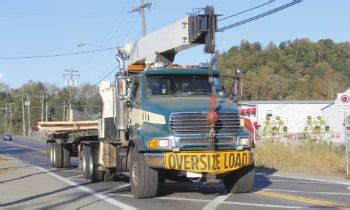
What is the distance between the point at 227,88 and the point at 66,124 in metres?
11.6

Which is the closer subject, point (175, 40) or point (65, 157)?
point (175, 40)

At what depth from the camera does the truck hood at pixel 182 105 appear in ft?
40.3

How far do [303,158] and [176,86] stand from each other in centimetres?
1014

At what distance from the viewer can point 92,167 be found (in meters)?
17.5

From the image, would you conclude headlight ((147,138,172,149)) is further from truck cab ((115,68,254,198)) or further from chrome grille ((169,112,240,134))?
chrome grille ((169,112,240,134))

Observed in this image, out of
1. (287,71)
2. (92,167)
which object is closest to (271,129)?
(92,167)

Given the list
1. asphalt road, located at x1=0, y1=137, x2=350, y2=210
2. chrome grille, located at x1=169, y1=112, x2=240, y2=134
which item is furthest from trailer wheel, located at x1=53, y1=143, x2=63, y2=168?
chrome grille, located at x1=169, y1=112, x2=240, y2=134

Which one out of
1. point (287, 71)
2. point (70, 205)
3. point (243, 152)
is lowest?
point (70, 205)

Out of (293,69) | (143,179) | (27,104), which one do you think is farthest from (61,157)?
(27,104)

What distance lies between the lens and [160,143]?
12.1 meters

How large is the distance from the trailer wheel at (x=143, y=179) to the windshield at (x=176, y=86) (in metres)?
1.66

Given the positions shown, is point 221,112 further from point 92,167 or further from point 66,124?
point 66,124

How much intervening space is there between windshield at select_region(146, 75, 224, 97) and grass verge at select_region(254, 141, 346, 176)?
7.64 meters

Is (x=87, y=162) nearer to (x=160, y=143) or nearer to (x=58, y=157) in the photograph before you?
(x=160, y=143)
